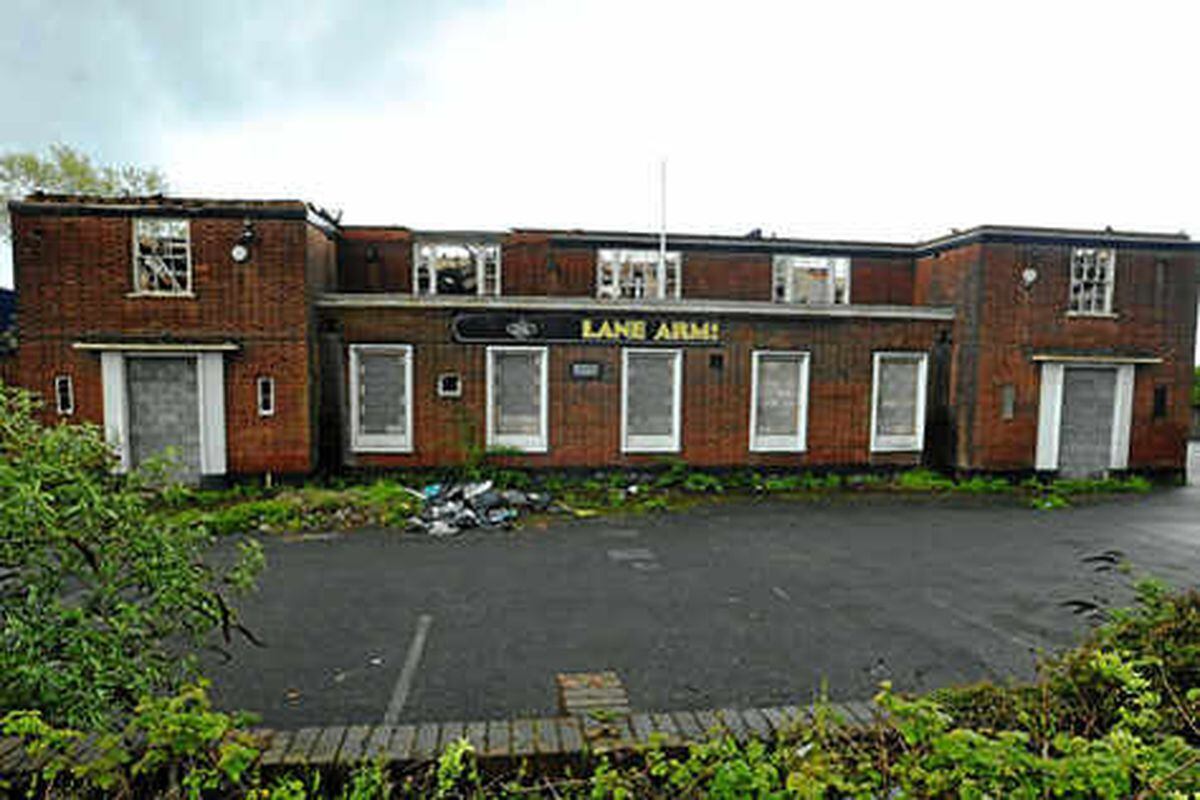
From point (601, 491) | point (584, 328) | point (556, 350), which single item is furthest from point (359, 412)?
point (601, 491)

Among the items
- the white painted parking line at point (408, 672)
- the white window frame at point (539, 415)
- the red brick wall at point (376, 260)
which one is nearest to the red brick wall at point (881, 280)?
the white window frame at point (539, 415)

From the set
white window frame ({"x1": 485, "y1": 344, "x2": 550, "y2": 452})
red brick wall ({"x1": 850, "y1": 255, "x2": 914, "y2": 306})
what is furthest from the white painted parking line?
red brick wall ({"x1": 850, "y1": 255, "x2": 914, "y2": 306})

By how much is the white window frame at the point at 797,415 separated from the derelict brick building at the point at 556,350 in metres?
0.05

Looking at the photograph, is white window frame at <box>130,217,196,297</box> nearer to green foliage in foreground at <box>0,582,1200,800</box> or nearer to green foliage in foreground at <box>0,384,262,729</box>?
green foliage in foreground at <box>0,384,262,729</box>

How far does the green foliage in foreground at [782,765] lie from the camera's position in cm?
235

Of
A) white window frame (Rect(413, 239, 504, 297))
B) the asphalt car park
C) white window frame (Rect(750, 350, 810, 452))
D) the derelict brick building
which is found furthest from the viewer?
white window frame (Rect(413, 239, 504, 297))

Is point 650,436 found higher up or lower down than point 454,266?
lower down

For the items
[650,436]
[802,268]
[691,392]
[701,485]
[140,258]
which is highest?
[802,268]

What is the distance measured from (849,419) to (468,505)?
930 centimetres

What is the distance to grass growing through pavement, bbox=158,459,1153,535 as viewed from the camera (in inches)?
444

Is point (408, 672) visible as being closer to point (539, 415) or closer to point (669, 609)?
point (669, 609)

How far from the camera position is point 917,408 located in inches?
617

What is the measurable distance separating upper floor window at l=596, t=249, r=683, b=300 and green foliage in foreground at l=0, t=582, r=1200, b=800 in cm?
1534

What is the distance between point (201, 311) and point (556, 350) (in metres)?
7.39
